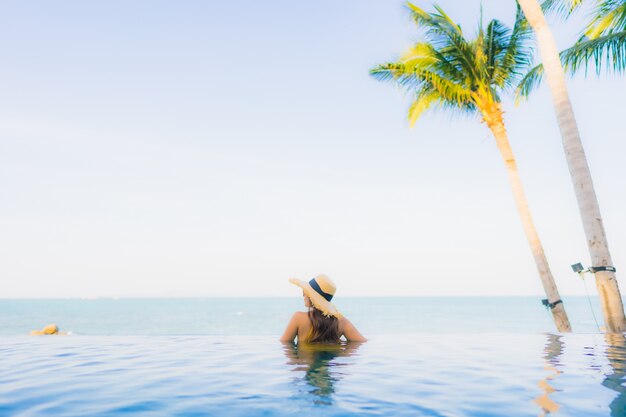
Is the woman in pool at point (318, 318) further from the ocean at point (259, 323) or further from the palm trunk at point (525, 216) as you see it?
the ocean at point (259, 323)

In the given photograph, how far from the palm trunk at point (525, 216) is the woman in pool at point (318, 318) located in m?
7.55

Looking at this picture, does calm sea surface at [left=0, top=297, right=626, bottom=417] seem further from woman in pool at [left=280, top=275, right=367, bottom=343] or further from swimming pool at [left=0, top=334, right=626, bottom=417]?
woman in pool at [left=280, top=275, right=367, bottom=343]

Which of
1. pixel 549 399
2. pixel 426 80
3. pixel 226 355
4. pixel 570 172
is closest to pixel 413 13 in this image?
pixel 426 80

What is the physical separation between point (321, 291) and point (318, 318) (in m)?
0.52

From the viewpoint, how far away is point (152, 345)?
8.28 metres

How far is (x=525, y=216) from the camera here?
1284cm

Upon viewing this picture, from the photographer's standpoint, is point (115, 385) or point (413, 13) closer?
point (115, 385)

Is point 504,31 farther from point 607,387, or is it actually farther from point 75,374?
point 75,374

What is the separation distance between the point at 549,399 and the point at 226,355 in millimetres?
4657

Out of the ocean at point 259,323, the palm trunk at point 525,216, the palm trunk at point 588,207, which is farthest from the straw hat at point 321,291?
the ocean at point 259,323

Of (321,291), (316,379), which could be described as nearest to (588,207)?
(321,291)

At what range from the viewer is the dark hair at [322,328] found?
702 centimetres

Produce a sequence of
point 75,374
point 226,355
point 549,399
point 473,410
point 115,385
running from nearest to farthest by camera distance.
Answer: point 473,410 → point 549,399 → point 115,385 → point 75,374 → point 226,355

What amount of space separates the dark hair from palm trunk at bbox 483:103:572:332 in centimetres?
794
